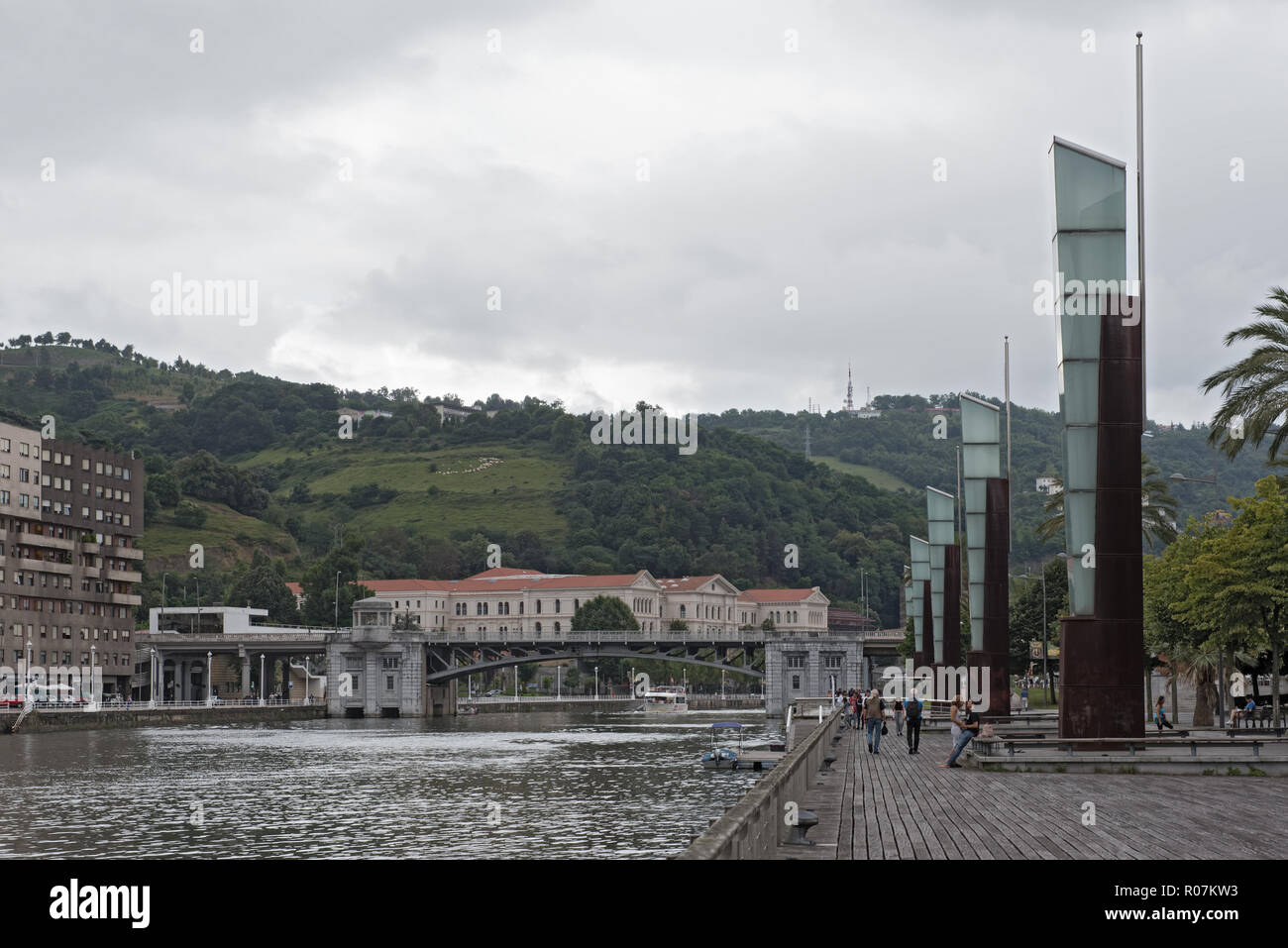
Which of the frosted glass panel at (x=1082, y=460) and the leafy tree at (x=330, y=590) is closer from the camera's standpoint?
the frosted glass panel at (x=1082, y=460)

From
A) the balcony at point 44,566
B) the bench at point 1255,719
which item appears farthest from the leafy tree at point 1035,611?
the balcony at point 44,566

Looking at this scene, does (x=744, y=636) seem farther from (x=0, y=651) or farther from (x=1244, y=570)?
(x=1244, y=570)

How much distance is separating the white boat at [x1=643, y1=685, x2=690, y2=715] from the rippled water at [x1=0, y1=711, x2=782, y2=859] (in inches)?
2326

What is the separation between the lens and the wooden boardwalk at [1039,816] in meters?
18.2

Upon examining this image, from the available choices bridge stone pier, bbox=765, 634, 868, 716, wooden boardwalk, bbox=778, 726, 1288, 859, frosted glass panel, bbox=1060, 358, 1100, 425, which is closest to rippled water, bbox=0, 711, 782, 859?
wooden boardwalk, bbox=778, 726, 1288, 859

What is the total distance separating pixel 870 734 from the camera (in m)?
41.9

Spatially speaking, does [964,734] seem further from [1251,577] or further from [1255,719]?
[1255,719]

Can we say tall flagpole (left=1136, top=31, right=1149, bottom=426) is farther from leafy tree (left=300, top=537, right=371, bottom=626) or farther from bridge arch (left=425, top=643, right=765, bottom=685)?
leafy tree (left=300, top=537, right=371, bottom=626)

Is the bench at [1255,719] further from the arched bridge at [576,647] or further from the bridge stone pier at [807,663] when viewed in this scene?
the bridge stone pier at [807,663]

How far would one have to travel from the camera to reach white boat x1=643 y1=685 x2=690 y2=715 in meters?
162

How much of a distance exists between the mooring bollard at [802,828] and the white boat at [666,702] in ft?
449

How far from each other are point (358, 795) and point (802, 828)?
38.8m
